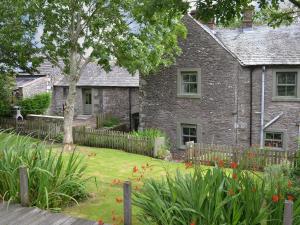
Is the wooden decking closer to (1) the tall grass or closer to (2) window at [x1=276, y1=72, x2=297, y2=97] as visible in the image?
(1) the tall grass

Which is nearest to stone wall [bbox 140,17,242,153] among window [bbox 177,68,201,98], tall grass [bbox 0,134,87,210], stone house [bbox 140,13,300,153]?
stone house [bbox 140,13,300,153]

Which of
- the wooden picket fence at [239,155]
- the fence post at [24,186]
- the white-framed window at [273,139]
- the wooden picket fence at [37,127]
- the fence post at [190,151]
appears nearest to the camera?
the fence post at [24,186]

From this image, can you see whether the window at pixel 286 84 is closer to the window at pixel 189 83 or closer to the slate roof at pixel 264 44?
the slate roof at pixel 264 44

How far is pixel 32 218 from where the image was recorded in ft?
23.9

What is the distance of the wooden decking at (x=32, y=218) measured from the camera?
7.13 m

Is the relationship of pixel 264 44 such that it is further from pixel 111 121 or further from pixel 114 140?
pixel 111 121

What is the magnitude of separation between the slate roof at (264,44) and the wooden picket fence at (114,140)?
23.4 ft

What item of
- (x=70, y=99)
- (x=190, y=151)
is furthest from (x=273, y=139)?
(x=70, y=99)

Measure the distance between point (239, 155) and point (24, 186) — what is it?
38.1 feet

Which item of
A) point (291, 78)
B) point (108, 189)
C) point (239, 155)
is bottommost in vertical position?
point (239, 155)

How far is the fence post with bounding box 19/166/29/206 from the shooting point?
771 centimetres

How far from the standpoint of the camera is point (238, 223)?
5.89m

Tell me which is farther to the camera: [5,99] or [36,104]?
[36,104]

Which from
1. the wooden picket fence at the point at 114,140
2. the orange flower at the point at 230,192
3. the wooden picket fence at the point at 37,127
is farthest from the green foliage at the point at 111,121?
the orange flower at the point at 230,192
